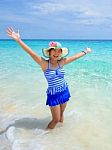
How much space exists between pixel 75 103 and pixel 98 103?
1.82 feet

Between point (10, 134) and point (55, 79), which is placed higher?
point (55, 79)

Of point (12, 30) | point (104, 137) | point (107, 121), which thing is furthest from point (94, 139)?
point (12, 30)

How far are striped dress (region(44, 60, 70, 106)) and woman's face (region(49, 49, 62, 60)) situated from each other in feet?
0.57

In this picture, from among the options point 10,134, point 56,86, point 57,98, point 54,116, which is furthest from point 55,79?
point 10,134

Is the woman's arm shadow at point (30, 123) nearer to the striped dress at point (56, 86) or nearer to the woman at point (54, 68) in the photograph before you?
the woman at point (54, 68)

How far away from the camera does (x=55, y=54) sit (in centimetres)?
553

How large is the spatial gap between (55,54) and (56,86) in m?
0.56

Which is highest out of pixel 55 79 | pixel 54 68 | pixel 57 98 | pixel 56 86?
pixel 54 68

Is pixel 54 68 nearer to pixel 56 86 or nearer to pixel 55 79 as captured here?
pixel 55 79

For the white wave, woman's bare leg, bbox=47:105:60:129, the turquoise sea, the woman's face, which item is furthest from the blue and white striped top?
the white wave

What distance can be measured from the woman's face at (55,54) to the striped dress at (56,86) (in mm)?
175

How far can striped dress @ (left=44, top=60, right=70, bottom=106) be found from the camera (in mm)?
5574

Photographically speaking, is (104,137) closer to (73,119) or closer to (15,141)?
(73,119)

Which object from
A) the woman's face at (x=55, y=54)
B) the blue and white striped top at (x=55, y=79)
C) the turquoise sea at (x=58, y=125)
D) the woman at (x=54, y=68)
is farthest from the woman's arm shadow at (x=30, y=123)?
the woman's face at (x=55, y=54)
